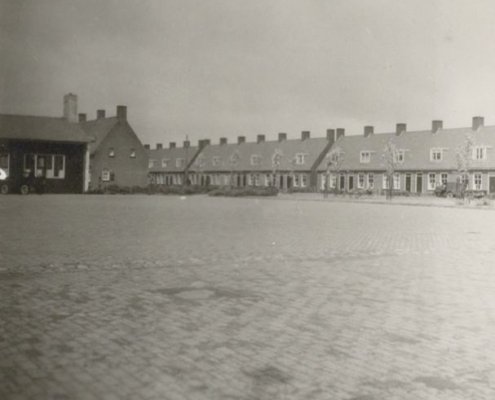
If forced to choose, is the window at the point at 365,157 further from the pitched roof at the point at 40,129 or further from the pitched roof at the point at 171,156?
the pitched roof at the point at 40,129

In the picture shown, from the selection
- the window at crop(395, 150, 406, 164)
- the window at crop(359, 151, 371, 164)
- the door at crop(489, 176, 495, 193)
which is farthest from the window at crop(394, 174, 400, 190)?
the door at crop(489, 176, 495, 193)

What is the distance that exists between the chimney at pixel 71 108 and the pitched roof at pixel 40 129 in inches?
119

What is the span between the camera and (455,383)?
4172 millimetres

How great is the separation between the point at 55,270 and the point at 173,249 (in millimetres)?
2966

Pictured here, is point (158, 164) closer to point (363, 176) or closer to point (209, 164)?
point (209, 164)

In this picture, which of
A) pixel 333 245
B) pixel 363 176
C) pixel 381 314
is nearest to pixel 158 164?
pixel 363 176

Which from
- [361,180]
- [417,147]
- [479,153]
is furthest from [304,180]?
[479,153]

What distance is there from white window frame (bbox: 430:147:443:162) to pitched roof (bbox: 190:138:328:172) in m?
14.3

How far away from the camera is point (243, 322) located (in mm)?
5715

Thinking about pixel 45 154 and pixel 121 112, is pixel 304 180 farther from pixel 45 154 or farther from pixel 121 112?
pixel 45 154

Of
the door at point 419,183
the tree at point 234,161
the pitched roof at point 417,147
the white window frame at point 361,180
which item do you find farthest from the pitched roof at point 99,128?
the door at point 419,183

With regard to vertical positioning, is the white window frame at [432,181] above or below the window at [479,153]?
below

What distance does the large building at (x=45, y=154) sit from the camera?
136 feet

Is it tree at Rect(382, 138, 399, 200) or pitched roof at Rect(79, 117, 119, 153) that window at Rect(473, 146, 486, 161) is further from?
pitched roof at Rect(79, 117, 119, 153)
